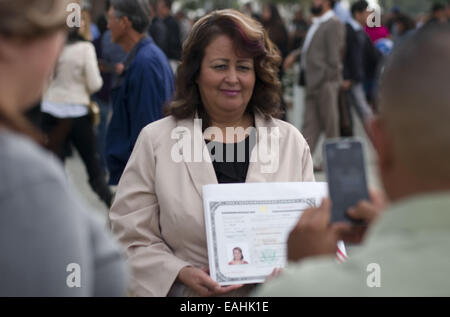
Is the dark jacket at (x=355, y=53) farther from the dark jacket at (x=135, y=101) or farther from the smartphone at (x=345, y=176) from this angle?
the smartphone at (x=345, y=176)

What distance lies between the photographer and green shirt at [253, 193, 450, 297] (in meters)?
1.22

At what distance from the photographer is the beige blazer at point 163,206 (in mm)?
2838

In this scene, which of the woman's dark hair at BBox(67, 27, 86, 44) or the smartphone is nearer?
the smartphone

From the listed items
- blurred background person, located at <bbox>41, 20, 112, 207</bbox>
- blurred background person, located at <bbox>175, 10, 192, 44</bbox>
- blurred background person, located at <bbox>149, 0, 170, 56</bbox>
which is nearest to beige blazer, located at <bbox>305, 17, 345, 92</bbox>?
blurred background person, located at <bbox>175, 10, 192, 44</bbox>

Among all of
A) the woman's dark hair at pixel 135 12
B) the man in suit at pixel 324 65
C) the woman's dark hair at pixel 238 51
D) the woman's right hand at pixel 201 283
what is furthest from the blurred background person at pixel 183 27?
the woman's right hand at pixel 201 283

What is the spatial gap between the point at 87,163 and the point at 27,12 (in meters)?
5.71

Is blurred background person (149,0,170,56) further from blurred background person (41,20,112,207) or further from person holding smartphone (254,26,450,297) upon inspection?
person holding smartphone (254,26,450,297)

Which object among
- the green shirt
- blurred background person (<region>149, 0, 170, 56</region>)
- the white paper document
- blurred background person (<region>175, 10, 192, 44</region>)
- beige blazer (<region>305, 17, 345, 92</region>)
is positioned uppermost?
blurred background person (<region>175, 10, 192, 44</region>)

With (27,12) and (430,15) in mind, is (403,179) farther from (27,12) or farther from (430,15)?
(430,15)

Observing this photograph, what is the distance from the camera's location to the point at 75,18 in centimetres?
521

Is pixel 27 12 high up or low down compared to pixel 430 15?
down

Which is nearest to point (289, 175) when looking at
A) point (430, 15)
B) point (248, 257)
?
point (248, 257)

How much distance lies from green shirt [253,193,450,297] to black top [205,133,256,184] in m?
1.69

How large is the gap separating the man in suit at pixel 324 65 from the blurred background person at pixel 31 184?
7.47 metres
